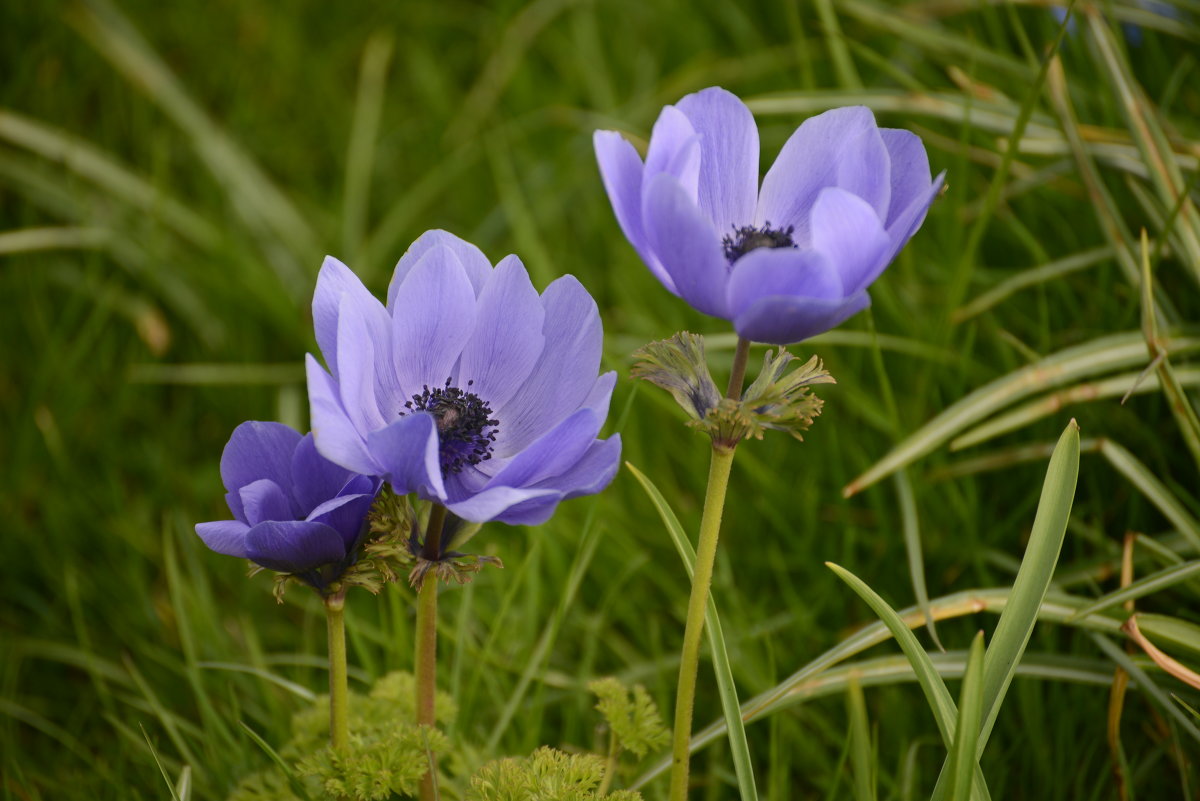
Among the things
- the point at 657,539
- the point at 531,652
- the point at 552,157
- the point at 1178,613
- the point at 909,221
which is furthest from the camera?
the point at 552,157

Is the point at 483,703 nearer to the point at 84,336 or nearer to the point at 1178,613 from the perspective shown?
the point at 1178,613

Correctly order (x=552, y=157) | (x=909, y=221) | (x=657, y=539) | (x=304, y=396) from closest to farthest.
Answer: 1. (x=909, y=221)
2. (x=657, y=539)
3. (x=304, y=396)
4. (x=552, y=157)

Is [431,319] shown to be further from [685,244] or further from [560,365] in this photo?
[685,244]

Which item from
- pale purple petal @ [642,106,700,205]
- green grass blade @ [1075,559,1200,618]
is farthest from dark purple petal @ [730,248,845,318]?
green grass blade @ [1075,559,1200,618]

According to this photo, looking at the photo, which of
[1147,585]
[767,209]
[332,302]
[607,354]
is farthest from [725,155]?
[607,354]

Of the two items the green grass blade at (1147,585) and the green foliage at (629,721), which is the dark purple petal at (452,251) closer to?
the green foliage at (629,721)

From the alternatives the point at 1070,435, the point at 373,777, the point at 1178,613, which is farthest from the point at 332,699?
the point at 1178,613
